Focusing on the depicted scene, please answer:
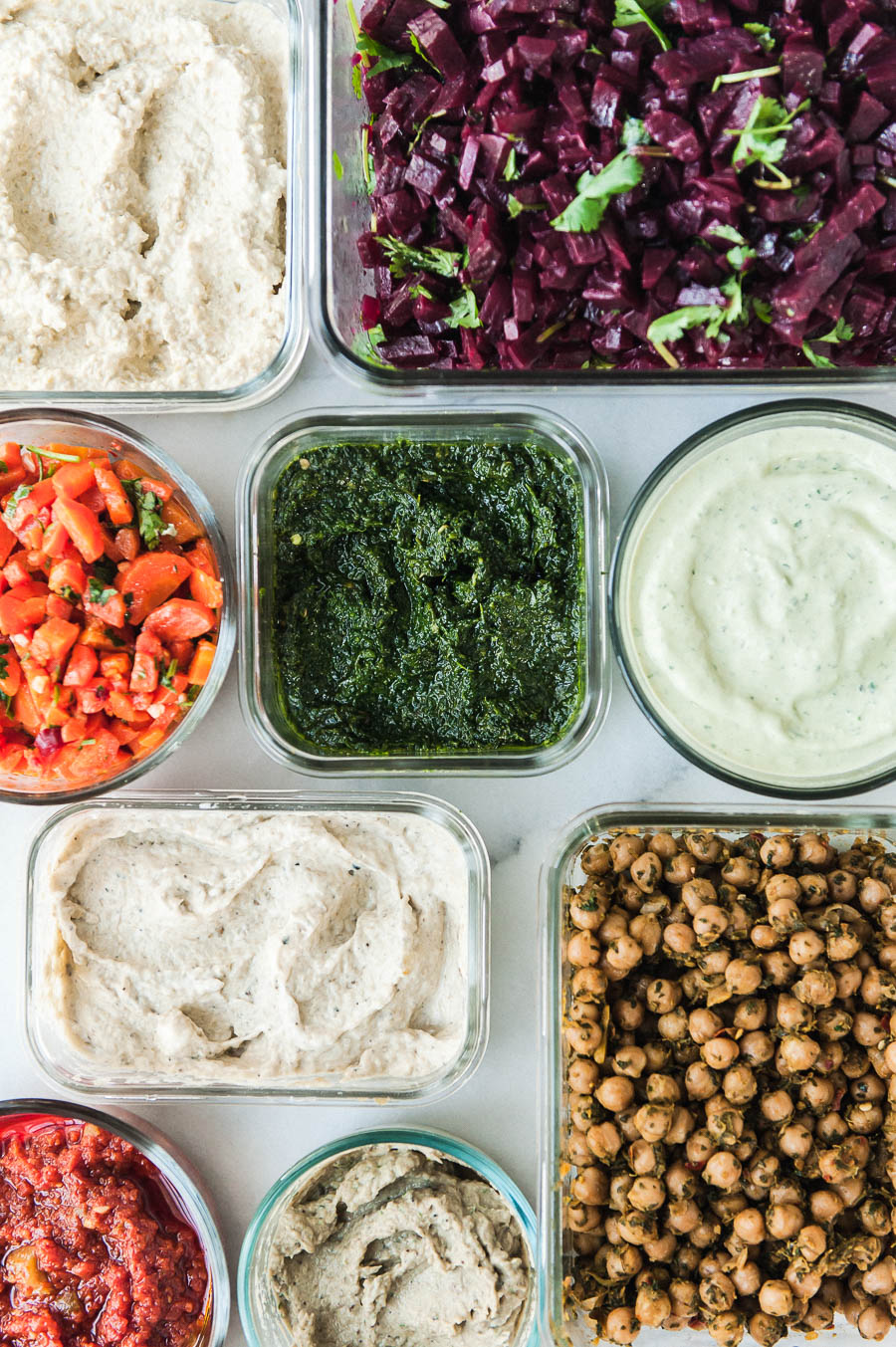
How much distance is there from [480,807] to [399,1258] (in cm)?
89

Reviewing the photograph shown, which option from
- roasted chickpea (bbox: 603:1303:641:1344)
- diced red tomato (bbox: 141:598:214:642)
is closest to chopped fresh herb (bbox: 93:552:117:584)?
diced red tomato (bbox: 141:598:214:642)

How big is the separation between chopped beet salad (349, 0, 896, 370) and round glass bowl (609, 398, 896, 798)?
0.21 metres

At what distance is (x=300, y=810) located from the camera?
2145 mm

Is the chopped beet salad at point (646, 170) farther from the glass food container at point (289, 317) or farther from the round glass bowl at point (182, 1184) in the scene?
the round glass bowl at point (182, 1184)

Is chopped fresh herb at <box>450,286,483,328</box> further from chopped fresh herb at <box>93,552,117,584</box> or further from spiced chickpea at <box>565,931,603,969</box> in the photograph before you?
spiced chickpea at <box>565,931,603,969</box>

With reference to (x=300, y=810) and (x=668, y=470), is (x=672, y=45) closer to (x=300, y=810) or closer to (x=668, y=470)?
(x=668, y=470)

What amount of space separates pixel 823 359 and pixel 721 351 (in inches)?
7.8

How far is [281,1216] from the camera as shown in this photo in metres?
2.16

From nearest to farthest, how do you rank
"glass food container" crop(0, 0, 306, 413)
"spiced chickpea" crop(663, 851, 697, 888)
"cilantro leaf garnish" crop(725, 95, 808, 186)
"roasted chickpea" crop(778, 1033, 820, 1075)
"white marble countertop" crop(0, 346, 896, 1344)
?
1. "cilantro leaf garnish" crop(725, 95, 808, 186)
2. "roasted chickpea" crop(778, 1033, 820, 1075)
3. "spiced chickpea" crop(663, 851, 697, 888)
4. "glass food container" crop(0, 0, 306, 413)
5. "white marble countertop" crop(0, 346, 896, 1344)

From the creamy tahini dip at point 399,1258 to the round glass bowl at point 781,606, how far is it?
1.00 meters

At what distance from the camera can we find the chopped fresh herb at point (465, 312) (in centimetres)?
197

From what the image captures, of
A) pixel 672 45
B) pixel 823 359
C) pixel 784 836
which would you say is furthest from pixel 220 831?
pixel 672 45

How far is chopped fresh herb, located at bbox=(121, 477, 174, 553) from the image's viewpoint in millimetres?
2027

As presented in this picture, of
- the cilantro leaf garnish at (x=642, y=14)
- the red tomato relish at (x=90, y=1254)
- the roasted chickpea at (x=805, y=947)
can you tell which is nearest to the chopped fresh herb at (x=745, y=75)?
the cilantro leaf garnish at (x=642, y=14)
